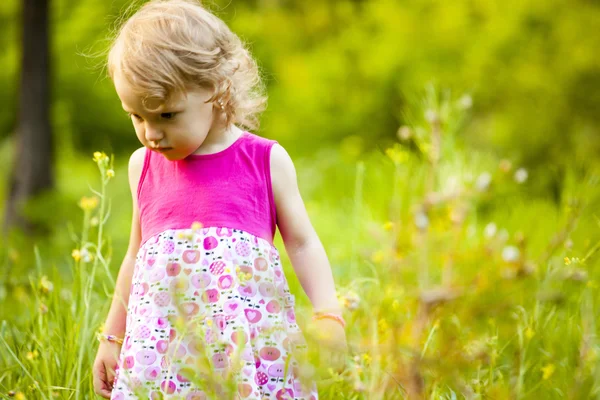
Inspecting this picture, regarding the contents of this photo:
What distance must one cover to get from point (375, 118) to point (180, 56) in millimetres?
5859

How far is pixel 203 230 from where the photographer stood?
162 centimetres

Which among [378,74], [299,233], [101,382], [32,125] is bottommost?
[101,382]

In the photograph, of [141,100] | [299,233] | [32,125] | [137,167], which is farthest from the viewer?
[32,125]

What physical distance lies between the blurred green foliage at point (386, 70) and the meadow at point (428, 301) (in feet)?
7.29

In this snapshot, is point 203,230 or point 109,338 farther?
point 109,338

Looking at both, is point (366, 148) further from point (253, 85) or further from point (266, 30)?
point (253, 85)

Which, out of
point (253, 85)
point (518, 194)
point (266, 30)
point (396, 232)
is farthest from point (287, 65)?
point (396, 232)

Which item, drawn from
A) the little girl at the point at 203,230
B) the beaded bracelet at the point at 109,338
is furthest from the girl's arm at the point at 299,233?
the beaded bracelet at the point at 109,338

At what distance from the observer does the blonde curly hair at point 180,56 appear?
1557 millimetres

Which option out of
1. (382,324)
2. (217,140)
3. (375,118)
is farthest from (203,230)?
(375,118)

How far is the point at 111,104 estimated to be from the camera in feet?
27.8

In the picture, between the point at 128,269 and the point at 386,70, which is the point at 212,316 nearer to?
the point at 128,269

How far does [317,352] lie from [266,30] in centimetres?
793

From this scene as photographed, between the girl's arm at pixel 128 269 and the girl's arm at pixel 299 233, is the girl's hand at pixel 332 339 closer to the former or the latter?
the girl's arm at pixel 299 233
